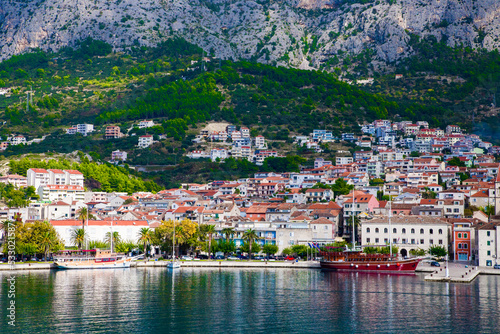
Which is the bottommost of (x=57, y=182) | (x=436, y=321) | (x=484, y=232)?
(x=436, y=321)

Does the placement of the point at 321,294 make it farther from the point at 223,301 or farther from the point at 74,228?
the point at 74,228

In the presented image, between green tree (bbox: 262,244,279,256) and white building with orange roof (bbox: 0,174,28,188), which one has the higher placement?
white building with orange roof (bbox: 0,174,28,188)

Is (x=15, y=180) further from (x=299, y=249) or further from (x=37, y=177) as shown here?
(x=299, y=249)

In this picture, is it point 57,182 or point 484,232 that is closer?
point 484,232

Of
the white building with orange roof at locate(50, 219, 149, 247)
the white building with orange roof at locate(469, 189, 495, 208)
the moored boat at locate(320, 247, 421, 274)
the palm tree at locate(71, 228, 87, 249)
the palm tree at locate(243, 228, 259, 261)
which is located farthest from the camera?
the white building with orange roof at locate(469, 189, 495, 208)

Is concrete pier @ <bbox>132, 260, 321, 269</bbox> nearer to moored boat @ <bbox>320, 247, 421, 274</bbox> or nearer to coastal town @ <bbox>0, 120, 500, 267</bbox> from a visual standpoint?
moored boat @ <bbox>320, 247, 421, 274</bbox>

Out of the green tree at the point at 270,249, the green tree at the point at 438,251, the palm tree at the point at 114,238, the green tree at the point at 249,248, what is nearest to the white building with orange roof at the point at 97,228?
the palm tree at the point at 114,238

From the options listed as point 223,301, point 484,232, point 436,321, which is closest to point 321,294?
point 223,301

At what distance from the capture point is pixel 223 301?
59.5 metres

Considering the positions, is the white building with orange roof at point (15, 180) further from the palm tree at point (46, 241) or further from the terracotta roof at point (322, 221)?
the terracotta roof at point (322, 221)

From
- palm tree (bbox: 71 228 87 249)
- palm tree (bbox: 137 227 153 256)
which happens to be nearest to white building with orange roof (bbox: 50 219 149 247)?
palm tree (bbox: 71 228 87 249)

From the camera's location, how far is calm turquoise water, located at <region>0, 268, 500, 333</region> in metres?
49.3

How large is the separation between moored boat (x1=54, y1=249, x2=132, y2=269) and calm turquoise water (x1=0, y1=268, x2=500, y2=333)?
9561 millimetres

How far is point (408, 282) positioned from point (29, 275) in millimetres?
42303
